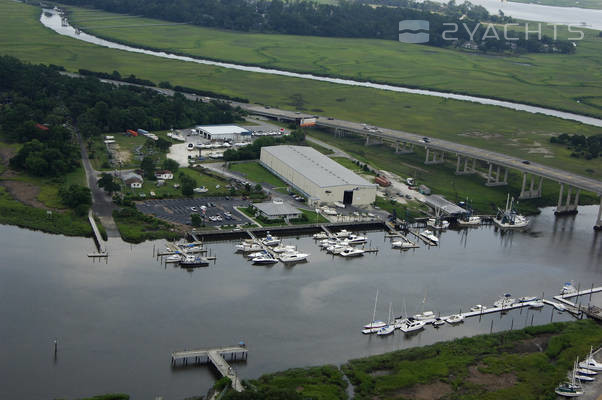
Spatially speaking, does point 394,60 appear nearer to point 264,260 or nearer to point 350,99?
point 350,99

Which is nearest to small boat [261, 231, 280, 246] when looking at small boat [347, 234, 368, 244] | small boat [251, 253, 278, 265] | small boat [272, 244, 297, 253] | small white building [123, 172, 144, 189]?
small boat [272, 244, 297, 253]

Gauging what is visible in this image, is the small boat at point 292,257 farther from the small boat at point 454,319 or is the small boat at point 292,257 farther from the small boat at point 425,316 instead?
the small boat at point 454,319

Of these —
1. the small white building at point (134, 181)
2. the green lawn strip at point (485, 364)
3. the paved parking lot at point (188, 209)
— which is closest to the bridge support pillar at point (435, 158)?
the paved parking lot at point (188, 209)

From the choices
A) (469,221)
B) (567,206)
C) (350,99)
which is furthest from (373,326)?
(350,99)

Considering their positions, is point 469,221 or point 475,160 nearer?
point 469,221

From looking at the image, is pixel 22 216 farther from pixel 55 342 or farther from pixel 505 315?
pixel 505 315

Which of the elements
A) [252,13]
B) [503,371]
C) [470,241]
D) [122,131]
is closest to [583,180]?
[470,241]
